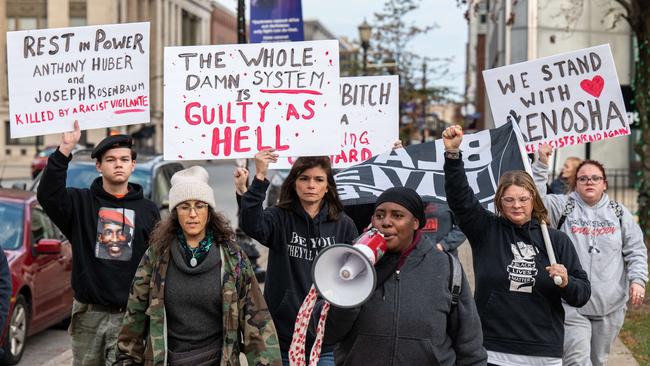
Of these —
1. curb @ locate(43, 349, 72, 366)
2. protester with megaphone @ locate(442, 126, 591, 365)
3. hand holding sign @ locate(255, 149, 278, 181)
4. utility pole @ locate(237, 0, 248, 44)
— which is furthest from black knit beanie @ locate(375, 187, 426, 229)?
utility pole @ locate(237, 0, 248, 44)

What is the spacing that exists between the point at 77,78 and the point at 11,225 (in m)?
3.87

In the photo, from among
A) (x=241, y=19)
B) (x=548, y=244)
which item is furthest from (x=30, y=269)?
(x=241, y=19)

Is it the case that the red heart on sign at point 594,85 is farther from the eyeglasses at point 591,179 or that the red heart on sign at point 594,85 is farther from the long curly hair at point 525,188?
the long curly hair at point 525,188

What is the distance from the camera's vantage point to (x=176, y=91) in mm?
6613

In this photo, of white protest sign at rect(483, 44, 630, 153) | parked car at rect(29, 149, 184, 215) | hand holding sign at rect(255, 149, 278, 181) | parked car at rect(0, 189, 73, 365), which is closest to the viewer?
hand holding sign at rect(255, 149, 278, 181)

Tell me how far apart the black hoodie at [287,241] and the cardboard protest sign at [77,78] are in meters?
1.44

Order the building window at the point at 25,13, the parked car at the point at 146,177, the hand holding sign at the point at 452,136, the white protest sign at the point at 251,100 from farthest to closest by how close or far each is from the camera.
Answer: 1. the building window at the point at 25,13
2. the parked car at the point at 146,177
3. the white protest sign at the point at 251,100
4. the hand holding sign at the point at 452,136

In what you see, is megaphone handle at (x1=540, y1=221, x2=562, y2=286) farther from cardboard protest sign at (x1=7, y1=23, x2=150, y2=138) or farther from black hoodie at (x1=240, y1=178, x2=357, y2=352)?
cardboard protest sign at (x1=7, y1=23, x2=150, y2=138)

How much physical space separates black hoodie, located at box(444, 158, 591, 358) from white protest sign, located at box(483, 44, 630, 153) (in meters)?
2.02

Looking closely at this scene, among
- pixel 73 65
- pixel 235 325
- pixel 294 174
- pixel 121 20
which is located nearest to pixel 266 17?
pixel 73 65

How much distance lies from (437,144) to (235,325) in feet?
8.97

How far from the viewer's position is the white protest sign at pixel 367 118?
8164mm

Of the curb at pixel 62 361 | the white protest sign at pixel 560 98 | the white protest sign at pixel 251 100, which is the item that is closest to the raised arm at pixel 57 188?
the white protest sign at pixel 251 100

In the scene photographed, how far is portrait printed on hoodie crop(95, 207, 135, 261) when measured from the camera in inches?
226
